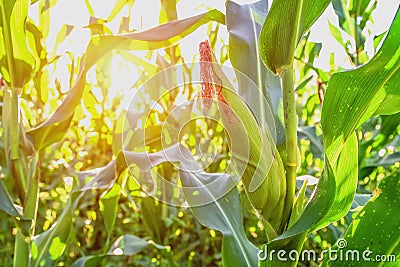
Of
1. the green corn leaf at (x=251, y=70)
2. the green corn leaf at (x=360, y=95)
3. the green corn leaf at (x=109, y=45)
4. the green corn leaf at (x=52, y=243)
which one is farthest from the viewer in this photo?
the green corn leaf at (x=52, y=243)

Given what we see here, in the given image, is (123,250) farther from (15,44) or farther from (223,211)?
(15,44)

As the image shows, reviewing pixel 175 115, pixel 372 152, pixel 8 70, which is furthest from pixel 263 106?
pixel 372 152

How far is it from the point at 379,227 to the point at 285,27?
24cm

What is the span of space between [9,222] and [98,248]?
26 cm

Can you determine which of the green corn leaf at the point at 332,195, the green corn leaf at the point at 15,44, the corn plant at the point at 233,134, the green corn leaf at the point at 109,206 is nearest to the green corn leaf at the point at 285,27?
the corn plant at the point at 233,134

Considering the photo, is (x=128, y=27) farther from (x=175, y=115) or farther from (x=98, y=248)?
(x=98, y=248)

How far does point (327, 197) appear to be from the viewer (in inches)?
22.0

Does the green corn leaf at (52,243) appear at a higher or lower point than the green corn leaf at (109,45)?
lower

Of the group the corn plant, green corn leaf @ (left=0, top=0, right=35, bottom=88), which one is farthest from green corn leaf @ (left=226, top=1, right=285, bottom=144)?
green corn leaf @ (left=0, top=0, right=35, bottom=88)

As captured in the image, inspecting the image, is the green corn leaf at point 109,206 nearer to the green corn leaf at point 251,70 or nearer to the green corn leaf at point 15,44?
the green corn leaf at point 15,44

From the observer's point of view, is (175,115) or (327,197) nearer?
(327,197)

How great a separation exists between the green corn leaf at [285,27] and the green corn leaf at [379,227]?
0.17 meters

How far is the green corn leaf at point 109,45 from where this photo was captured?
76cm

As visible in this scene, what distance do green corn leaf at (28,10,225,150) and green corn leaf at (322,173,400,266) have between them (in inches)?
12.3
